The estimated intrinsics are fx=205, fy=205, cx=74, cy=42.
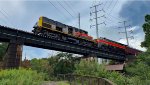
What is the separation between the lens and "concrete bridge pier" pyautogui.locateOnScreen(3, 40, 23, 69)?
3080 cm

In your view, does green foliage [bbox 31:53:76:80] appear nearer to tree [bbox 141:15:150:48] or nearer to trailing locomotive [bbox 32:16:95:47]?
trailing locomotive [bbox 32:16:95:47]

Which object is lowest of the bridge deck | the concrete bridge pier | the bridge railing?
the bridge railing

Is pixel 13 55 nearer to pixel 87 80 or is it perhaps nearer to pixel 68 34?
pixel 68 34

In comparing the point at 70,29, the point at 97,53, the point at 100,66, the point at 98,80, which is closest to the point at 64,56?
the point at 70,29

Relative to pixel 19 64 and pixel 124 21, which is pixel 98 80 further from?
pixel 124 21

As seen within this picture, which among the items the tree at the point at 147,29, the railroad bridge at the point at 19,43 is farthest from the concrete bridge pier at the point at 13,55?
the tree at the point at 147,29

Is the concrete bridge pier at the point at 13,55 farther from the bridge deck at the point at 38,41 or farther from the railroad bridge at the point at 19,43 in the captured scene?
the bridge deck at the point at 38,41

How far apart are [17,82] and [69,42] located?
30.4m

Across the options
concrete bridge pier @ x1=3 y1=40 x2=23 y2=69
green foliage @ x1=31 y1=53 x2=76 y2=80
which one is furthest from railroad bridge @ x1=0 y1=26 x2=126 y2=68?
green foliage @ x1=31 y1=53 x2=76 y2=80

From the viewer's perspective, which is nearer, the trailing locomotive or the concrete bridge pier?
the concrete bridge pier

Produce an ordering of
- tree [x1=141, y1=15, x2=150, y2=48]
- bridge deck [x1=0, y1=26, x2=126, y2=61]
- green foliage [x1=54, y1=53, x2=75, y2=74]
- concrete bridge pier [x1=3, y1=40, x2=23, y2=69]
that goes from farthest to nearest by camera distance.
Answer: tree [x1=141, y1=15, x2=150, y2=48] < green foliage [x1=54, y1=53, x2=75, y2=74] < bridge deck [x1=0, y1=26, x2=126, y2=61] < concrete bridge pier [x1=3, y1=40, x2=23, y2=69]

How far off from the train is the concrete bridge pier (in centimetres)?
632

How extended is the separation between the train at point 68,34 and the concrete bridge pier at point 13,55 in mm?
6316

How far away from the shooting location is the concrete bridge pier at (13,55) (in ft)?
101
